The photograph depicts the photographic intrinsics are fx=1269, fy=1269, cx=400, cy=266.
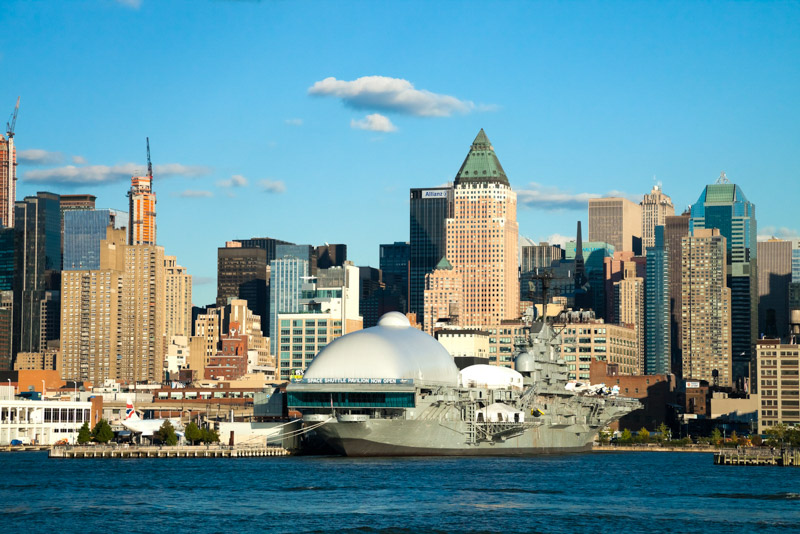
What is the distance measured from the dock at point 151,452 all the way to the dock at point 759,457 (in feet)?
179

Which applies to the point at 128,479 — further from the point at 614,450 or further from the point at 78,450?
the point at 614,450

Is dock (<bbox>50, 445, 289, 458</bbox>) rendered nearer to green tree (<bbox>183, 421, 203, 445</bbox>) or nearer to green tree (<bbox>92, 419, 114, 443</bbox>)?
green tree (<bbox>183, 421, 203, 445</bbox>)

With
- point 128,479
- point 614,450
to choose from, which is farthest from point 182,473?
point 614,450

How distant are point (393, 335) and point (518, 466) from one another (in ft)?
73.9

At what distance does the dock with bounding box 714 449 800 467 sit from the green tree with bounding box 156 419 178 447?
65495 mm

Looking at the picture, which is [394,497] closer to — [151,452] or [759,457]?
[151,452]

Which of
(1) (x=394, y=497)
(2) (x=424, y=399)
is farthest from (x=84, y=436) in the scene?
(1) (x=394, y=497)

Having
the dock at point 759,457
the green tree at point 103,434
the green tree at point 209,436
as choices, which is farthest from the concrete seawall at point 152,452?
the dock at point 759,457

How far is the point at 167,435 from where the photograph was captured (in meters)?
160

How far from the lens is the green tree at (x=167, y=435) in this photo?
158 metres

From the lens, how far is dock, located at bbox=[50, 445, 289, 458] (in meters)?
147

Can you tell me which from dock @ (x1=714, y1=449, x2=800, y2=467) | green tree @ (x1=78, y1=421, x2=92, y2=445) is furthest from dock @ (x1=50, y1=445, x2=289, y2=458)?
dock @ (x1=714, y1=449, x2=800, y2=467)

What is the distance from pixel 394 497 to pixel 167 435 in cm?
7347

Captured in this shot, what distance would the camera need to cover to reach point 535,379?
504ft
